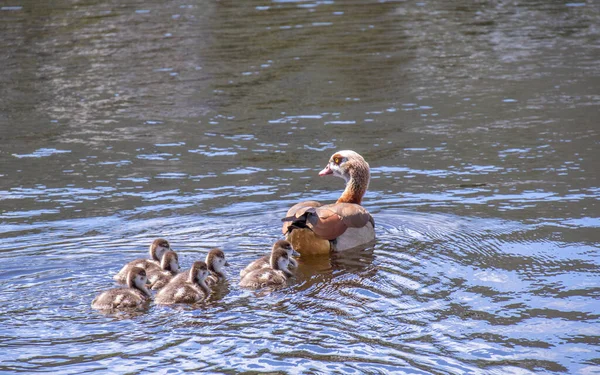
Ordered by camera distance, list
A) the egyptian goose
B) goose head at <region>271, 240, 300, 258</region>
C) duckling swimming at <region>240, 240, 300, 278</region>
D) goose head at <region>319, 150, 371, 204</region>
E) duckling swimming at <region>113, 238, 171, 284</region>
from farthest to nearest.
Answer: goose head at <region>319, 150, 371, 204</region> → the egyptian goose → goose head at <region>271, 240, 300, 258</region> → duckling swimming at <region>240, 240, 300, 278</region> → duckling swimming at <region>113, 238, 171, 284</region>

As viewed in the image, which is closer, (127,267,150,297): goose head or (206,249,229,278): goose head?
(127,267,150,297): goose head

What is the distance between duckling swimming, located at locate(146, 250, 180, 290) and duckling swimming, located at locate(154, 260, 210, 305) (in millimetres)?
324

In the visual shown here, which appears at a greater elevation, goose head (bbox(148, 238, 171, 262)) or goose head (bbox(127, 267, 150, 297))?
goose head (bbox(127, 267, 150, 297))

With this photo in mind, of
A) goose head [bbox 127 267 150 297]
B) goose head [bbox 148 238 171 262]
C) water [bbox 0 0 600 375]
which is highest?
goose head [bbox 127 267 150 297]

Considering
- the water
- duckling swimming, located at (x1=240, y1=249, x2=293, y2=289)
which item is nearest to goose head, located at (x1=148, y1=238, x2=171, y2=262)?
the water

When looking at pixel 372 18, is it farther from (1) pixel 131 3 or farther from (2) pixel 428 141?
(2) pixel 428 141

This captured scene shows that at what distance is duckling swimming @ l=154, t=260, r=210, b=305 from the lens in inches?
316

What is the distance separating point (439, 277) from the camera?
27.9ft

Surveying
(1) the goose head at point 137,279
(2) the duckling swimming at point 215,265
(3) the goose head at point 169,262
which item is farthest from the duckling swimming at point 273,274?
(1) the goose head at point 137,279

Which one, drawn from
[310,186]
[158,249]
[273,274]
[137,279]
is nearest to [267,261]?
[273,274]

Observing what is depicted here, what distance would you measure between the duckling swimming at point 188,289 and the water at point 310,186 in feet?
0.51

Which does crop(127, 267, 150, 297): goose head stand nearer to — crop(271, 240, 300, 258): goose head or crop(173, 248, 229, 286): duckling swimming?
crop(173, 248, 229, 286): duckling swimming

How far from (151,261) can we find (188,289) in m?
0.99

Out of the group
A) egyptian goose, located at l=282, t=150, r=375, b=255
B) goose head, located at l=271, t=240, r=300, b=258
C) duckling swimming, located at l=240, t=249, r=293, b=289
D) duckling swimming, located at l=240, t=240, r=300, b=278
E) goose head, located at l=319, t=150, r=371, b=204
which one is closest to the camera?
duckling swimming, located at l=240, t=249, r=293, b=289
